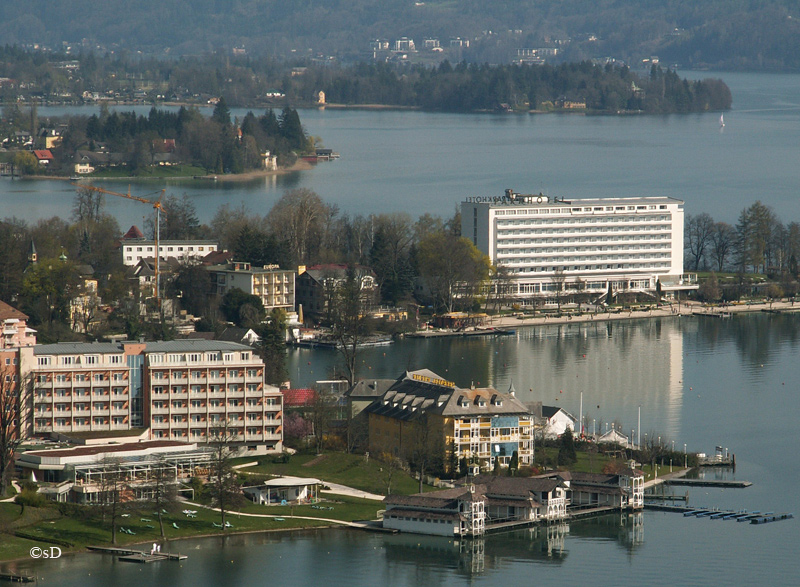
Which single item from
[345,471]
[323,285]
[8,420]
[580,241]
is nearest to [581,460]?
[345,471]

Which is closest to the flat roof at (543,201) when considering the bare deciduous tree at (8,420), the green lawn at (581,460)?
the green lawn at (581,460)

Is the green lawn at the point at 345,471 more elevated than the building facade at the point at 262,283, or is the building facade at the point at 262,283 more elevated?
the building facade at the point at 262,283

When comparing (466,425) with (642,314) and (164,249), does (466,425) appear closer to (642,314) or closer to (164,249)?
(642,314)

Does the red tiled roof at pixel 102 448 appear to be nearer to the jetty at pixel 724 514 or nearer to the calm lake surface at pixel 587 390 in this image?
the calm lake surface at pixel 587 390

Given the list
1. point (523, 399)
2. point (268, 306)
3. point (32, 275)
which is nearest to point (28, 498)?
point (523, 399)

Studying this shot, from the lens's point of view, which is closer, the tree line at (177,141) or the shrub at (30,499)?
the shrub at (30,499)

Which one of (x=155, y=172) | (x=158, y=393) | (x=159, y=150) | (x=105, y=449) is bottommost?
(x=105, y=449)
